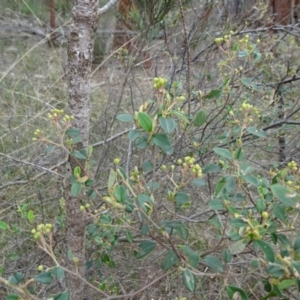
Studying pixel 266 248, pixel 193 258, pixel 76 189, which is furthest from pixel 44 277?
pixel 266 248

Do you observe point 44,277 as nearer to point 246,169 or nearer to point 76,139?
point 76,139

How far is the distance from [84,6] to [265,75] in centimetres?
113

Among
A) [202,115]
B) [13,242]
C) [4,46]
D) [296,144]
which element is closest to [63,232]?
[13,242]

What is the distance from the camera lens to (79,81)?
1.03 meters

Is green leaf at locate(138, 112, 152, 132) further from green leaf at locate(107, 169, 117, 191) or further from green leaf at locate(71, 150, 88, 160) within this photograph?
green leaf at locate(71, 150, 88, 160)

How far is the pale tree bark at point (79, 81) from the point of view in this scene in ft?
3.27

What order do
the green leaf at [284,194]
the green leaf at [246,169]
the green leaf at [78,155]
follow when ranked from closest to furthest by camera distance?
1. the green leaf at [284,194]
2. the green leaf at [246,169]
3. the green leaf at [78,155]

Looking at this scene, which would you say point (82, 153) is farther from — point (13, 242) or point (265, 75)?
point (265, 75)

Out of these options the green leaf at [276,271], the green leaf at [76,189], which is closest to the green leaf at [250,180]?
the green leaf at [276,271]

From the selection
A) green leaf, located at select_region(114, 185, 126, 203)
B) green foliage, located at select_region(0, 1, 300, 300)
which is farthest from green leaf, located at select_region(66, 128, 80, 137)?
green leaf, located at select_region(114, 185, 126, 203)

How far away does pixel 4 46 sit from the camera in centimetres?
348

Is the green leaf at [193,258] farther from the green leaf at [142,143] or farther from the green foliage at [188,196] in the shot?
the green leaf at [142,143]

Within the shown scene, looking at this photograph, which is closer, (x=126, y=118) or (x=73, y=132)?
(x=126, y=118)

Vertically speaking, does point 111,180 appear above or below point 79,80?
below
